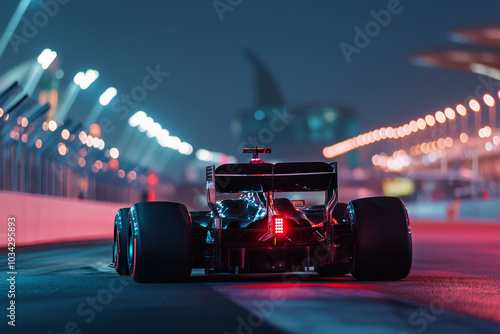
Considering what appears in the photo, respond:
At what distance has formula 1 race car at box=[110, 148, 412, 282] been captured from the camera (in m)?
8.73

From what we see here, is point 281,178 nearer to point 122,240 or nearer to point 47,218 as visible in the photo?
point 122,240

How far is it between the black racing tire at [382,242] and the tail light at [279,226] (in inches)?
27.4

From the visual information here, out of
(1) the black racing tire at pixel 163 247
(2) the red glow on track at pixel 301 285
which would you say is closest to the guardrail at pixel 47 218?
(1) the black racing tire at pixel 163 247

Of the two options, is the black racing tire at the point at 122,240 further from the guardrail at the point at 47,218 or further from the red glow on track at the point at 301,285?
the guardrail at the point at 47,218

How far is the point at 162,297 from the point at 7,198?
15564 millimetres

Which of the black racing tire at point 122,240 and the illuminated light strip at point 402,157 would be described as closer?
the black racing tire at point 122,240

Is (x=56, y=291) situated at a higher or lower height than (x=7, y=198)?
→ lower

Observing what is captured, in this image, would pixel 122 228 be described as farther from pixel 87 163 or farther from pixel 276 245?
pixel 87 163

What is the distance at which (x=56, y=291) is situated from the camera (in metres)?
8.25

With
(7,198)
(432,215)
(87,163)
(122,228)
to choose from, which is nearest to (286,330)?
(122,228)

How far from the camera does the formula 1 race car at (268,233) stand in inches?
344

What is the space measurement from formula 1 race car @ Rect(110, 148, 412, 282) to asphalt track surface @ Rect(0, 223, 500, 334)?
195mm

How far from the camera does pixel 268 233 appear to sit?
29.7ft

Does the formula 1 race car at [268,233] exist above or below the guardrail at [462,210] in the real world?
below
